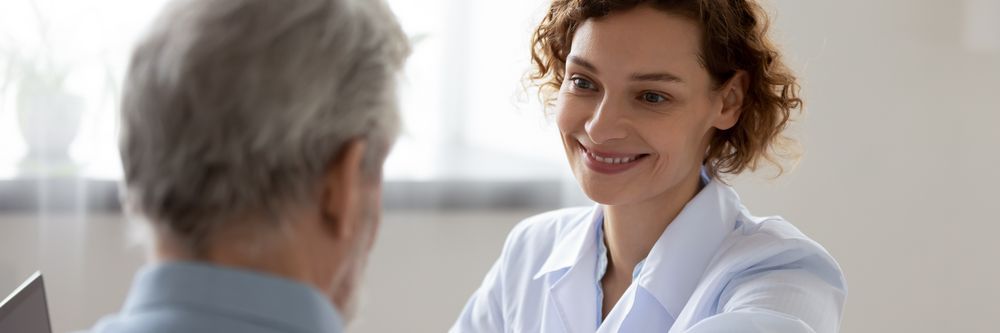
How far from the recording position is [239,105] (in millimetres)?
810

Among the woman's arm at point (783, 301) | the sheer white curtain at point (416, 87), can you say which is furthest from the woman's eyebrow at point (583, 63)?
the sheer white curtain at point (416, 87)

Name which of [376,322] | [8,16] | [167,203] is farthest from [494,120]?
[167,203]

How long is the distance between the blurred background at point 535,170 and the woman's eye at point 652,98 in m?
1.38

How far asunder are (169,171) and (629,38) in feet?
3.14

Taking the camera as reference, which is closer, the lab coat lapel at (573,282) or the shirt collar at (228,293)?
the shirt collar at (228,293)

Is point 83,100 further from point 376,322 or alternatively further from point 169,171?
point 169,171

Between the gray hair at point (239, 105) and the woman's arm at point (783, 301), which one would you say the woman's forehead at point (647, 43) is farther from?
the gray hair at point (239, 105)

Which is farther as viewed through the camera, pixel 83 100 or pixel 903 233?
pixel 903 233

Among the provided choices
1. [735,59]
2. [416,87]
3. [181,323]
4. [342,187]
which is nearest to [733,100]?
[735,59]

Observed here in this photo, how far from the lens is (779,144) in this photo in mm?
1898

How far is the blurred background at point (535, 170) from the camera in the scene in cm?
310

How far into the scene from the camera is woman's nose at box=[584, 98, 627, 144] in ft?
5.57

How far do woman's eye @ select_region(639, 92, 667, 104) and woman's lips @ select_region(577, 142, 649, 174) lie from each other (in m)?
0.08

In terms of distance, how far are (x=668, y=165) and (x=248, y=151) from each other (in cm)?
98
